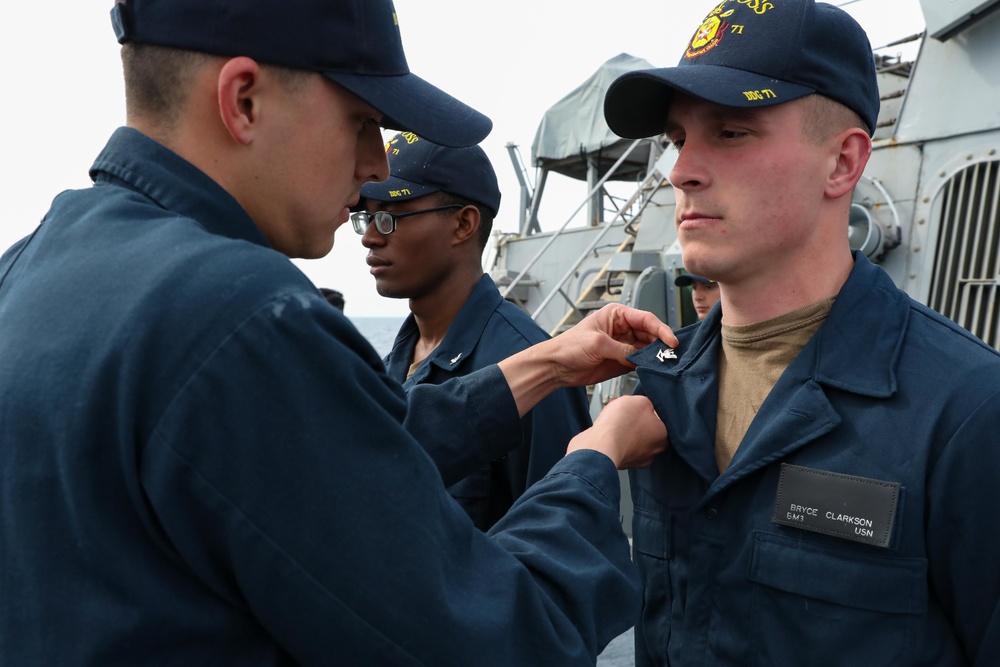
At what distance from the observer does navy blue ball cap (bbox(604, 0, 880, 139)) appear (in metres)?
1.73

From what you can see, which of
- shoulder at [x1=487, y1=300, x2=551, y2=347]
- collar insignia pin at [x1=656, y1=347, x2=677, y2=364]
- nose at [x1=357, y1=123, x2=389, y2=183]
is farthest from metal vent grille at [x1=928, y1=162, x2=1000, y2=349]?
nose at [x1=357, y1=123, x2=389, y2=183]

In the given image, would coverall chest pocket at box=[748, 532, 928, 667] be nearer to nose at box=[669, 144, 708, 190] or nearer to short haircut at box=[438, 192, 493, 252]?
nose at box=[669, 144, 708, 190]

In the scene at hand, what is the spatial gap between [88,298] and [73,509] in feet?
0.87

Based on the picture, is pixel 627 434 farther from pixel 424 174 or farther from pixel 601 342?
pixel 424 174

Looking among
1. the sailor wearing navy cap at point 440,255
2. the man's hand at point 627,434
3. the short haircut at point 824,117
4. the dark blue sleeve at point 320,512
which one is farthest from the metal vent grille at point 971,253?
the dark blue sleeve at point 320,512

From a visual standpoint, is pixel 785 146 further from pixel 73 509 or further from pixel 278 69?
pixel 73 509

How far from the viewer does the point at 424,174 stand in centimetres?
316

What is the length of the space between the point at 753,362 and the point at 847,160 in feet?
1.68

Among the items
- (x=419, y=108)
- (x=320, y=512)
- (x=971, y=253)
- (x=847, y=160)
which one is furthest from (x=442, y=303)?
(x=971, y=253)

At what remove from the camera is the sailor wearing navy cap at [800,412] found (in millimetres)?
1560

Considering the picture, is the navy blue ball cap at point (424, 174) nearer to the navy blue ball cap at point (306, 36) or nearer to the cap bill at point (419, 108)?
the cap bill at point (419, 108)

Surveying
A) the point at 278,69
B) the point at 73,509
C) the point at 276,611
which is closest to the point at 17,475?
the point at 73,509

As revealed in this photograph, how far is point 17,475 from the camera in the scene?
1.02 meters

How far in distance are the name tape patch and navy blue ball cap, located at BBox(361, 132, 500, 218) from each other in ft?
6.20
